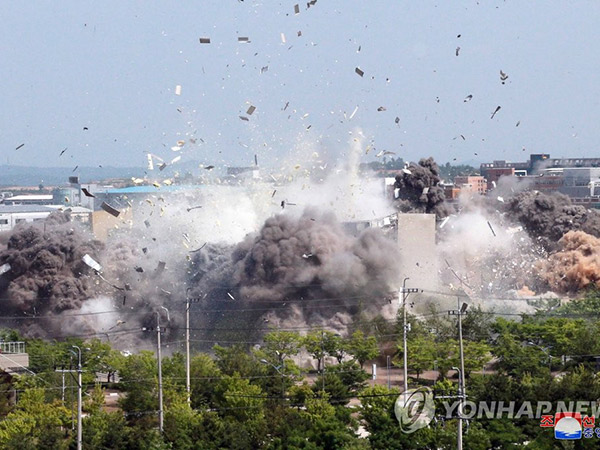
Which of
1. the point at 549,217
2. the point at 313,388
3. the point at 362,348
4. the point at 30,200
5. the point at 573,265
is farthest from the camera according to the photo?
the point at 30,200

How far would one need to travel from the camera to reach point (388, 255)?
48.2 metres

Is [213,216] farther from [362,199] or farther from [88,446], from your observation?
[88,446]

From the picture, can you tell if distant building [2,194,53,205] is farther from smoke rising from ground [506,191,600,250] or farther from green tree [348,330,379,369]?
green tree [348,330,379,369]

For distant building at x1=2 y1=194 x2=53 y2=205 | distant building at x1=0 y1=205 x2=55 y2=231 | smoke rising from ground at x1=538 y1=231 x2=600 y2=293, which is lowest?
smoke rising from ground at x1=538 y1=231 x2=600 y2=293

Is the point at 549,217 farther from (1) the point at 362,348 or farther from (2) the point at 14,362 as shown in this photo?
(2) the point at 14,362

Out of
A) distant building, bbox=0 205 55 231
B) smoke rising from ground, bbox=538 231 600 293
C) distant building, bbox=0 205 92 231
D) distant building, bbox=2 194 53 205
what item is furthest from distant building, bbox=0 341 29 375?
distant building, bbox=2 194 53 205

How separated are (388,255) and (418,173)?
10.9 meters

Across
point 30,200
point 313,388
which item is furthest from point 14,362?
point 30,200

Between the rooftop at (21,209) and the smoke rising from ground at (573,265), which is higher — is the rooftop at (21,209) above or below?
above

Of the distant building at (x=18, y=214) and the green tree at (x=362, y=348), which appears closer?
the green tree at (x=362, y=348)

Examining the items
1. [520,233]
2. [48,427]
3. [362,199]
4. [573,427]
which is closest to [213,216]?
[362,199]

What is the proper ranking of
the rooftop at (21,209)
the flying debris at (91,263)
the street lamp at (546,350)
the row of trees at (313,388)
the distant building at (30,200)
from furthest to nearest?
the distant building at (30,200) → the rooftop at (21,209) → the flying debris at (91,263) → the street lamp at (546,350) → the row of trees at (313,388)

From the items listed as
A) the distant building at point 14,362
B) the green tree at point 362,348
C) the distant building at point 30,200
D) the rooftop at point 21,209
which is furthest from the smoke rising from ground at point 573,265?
the distant building at point 30,200

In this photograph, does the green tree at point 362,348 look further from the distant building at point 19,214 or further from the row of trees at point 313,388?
the distant building at point 19,214
